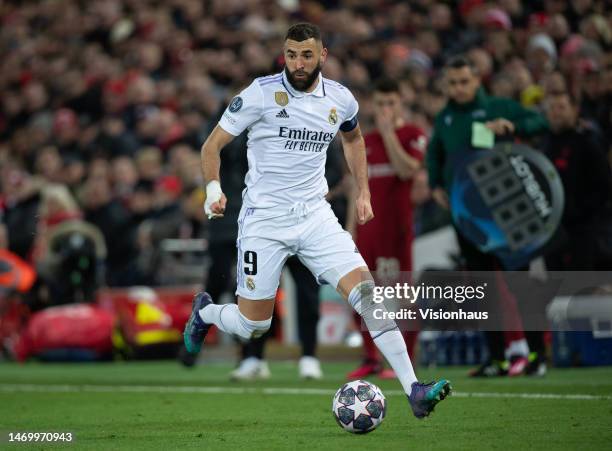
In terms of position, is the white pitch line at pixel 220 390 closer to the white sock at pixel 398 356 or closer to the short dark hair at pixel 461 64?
the white sock at pixel 398 356

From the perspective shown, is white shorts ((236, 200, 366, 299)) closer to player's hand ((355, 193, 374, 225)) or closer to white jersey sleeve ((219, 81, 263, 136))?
player's hand ((355, 193, 374, 225))

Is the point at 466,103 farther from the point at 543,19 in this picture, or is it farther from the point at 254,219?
the point at 543,19

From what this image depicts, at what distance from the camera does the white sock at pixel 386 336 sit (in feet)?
25.5

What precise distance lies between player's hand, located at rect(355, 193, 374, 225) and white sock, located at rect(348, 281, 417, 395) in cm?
45

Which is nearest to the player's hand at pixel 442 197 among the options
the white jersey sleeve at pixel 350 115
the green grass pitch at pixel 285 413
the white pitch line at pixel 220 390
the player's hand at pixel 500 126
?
the player's hand at pixel 500 126

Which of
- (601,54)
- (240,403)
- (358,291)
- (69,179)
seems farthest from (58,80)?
(358,291)

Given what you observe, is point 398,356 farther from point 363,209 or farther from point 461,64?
point 461,64

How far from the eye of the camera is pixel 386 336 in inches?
309

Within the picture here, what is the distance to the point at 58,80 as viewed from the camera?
79.4 ft

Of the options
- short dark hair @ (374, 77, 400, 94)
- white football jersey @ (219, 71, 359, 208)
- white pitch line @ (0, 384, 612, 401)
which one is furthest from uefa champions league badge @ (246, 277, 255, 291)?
short dark hair @ (374, 77, 400, 94)

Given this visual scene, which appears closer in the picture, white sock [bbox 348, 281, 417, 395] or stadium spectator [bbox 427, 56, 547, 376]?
white sock [bbox 348, 281, 417, 395]

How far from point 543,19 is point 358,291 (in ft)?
29.4

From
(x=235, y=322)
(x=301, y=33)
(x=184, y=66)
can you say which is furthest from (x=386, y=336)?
(x=184, y=66)

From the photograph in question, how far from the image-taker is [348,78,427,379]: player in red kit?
1198 centimetres
